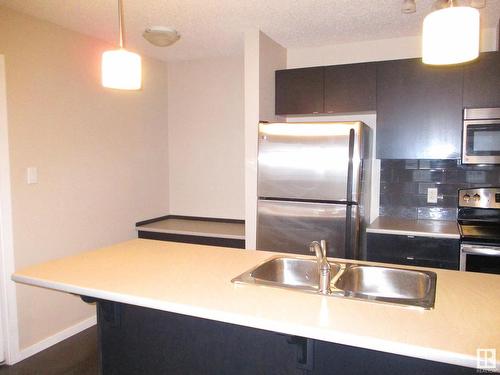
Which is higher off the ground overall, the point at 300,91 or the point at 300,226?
the point at 300,91

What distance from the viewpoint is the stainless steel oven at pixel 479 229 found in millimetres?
2535

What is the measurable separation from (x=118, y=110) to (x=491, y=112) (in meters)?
3.04

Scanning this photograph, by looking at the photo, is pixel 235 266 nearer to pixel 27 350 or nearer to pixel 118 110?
pixel 27 350

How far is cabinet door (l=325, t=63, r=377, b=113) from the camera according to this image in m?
3.06

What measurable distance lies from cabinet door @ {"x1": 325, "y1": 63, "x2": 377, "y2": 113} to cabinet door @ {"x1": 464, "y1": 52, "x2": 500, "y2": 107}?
66 cm

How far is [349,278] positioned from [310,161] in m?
1.23

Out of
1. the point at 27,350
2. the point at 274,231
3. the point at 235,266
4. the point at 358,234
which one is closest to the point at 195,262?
the point at 235,266

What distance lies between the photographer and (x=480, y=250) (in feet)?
8.36

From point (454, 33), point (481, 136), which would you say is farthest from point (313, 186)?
point (454, 33)

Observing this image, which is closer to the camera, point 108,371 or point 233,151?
point 108,371

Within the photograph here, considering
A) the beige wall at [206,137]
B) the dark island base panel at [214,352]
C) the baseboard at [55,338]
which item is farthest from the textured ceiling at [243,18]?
the baseboard at [55,338]

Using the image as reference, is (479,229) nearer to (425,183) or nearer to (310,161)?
(425,183)

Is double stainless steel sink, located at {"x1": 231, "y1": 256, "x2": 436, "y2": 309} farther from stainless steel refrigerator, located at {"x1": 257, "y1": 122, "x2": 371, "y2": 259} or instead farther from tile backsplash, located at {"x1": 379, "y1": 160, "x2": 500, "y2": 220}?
tile backsplash, located at {"x1": 379, "y1": 160, "x2": 500, "y2": 220}

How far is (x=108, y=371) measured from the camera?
1971mm
